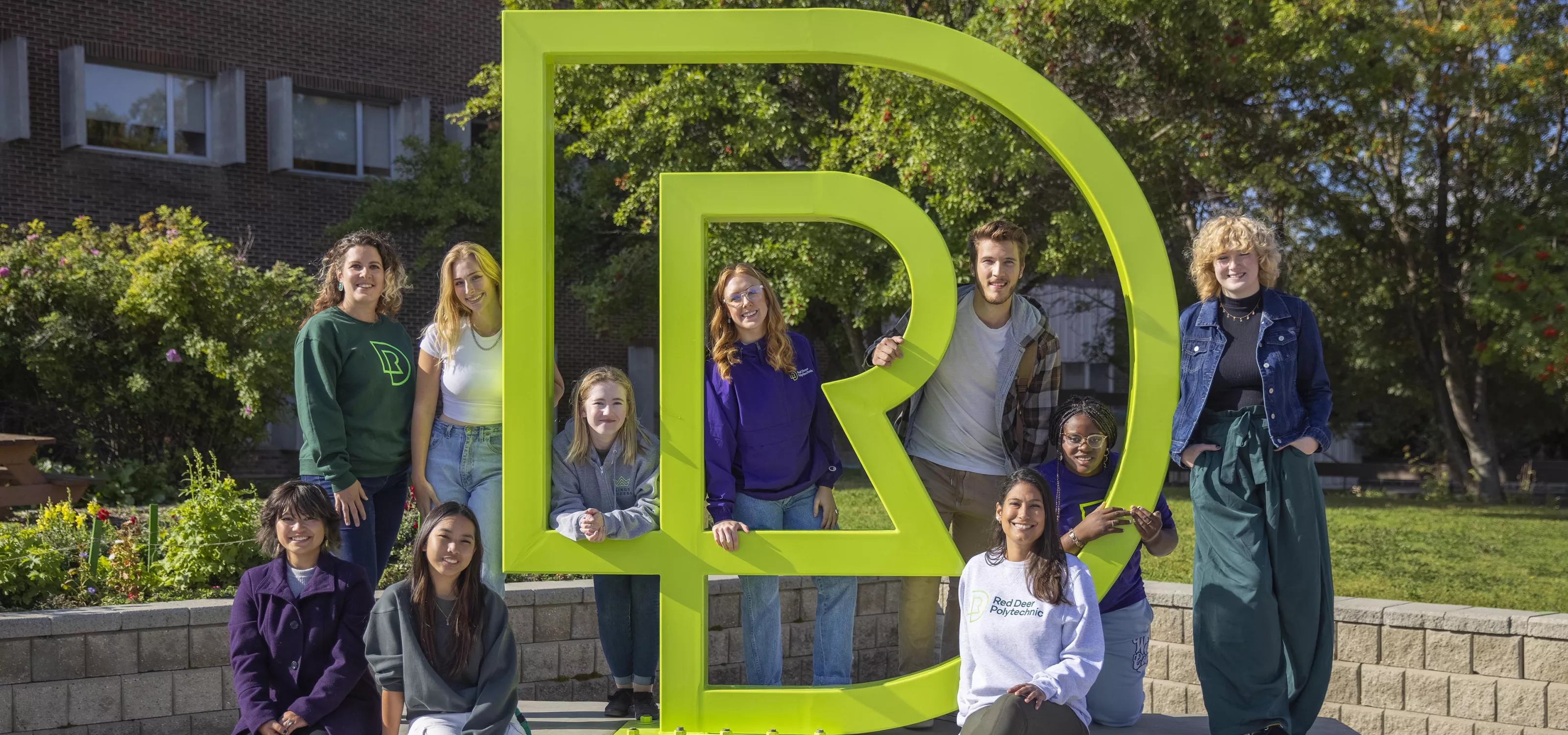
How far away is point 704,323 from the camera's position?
12.8ft

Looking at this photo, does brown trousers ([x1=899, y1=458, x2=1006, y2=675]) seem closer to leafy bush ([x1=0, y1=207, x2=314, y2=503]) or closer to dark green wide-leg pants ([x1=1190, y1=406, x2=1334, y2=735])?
dark green wide-leg pants ([x1=1190, y1=406, x2=1334, y2=735])

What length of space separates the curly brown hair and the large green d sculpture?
1.97 ft

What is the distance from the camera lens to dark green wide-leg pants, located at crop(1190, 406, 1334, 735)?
398 centimetres

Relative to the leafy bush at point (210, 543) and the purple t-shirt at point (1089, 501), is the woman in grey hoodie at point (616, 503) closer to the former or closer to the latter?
the purple t-shirt at point (1089, 501)

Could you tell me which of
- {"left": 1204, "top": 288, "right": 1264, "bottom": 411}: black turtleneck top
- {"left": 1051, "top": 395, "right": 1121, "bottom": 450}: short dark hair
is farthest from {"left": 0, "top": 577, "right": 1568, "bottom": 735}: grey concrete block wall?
{"left": 1204, "top": 288, "right": 1264, "bottom": 411}: black turtleneck top

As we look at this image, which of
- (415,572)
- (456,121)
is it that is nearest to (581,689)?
(415,572)

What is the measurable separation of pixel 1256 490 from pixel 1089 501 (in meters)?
0.55

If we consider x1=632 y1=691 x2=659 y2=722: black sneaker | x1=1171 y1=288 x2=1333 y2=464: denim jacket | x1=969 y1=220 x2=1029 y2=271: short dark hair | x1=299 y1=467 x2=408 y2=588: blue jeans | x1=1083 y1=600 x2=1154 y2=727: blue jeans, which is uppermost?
x1=969 y1=220 x2=1029 y2=271: short dark hair

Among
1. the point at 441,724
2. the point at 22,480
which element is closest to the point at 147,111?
the point at 22,480

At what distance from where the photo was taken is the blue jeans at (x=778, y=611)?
422 cm

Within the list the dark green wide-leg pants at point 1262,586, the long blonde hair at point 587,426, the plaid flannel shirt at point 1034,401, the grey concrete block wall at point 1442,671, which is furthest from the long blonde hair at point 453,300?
the grey concrete block wall at point 1442,671

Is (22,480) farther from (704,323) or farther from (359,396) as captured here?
(704,323)

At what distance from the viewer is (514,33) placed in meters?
3.98

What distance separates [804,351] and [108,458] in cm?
1005
